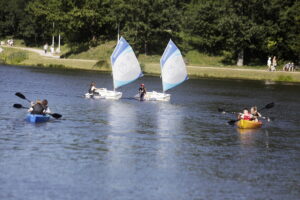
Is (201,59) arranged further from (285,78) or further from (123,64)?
(123,64)

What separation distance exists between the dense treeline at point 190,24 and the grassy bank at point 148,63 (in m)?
2.55

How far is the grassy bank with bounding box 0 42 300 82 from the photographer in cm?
10206

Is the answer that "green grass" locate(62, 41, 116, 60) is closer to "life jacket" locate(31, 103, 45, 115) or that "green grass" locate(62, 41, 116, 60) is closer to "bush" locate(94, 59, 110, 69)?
"bush" locate(94, 59, 110, 69)

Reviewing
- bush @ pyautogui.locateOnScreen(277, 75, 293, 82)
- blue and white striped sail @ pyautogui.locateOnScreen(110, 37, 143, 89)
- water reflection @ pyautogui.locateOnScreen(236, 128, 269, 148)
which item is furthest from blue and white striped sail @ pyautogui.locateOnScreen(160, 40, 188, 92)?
bush @ pyautogui.locateOnScreen(277, 75, 293, 82)

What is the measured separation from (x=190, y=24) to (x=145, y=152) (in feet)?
243

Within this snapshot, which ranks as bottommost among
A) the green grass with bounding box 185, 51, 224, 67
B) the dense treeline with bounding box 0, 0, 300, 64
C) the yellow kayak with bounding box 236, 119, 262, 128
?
the yellow kayak with bounding box 236, 119, 262, 128

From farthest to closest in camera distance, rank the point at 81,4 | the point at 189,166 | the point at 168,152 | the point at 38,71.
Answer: the point at 81,4 < the point at 38,71 < the point at 168,152 < the point at 189,166

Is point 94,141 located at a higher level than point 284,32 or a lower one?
lower

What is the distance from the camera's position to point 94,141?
150 ft

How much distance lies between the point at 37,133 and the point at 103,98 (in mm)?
23464

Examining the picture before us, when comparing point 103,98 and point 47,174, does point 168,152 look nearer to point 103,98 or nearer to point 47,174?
point 47,174

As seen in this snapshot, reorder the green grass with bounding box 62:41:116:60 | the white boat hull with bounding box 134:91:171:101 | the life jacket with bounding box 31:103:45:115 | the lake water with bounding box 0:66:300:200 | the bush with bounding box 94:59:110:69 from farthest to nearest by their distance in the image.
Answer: the green grass with bounding box 62:41:116:60
the bush with bounding box 94:59:110:69
the white boat hull with bounding box 134:91:171:101
the life jacket with bounding box 31:103:45:115
the lake water with bounding box 0:66:300:200

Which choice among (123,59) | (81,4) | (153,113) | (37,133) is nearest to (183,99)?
(123,59)

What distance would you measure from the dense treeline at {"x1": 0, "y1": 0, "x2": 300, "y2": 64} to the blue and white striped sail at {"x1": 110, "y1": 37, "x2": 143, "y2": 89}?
34.1 meters
